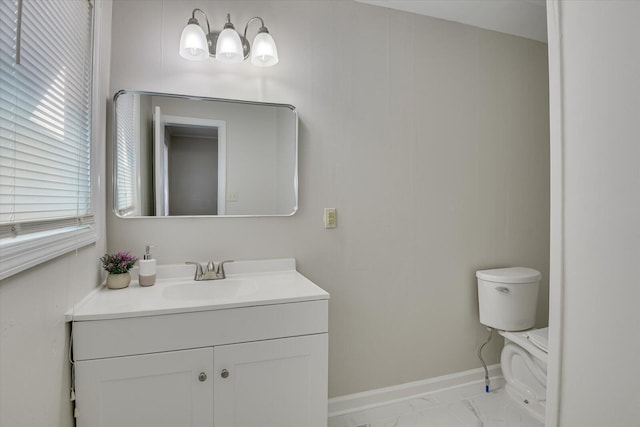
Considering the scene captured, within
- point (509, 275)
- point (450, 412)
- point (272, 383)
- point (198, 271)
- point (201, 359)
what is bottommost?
point (450, 412)

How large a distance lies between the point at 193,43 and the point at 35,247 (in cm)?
112

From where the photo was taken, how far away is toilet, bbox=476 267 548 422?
6.50 ft

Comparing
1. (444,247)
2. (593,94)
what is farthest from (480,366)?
(593,94)

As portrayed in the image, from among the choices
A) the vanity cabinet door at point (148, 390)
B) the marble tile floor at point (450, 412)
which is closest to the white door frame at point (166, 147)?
the vanity cabinet door at point (148, 390)

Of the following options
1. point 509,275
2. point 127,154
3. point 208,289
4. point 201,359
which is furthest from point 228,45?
point 509,275

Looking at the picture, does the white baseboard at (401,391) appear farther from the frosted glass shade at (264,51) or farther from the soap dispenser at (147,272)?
the frosted glass shade at (264,51)

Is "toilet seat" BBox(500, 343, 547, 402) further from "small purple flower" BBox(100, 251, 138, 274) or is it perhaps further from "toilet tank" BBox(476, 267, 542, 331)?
"small purple flower" BBox(100, 251, 138, 274)

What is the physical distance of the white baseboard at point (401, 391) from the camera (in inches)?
76.9

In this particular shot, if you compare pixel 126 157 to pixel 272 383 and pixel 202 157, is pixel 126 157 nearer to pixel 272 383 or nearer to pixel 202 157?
pixel 202 157

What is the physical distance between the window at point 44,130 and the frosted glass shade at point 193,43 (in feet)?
1.20

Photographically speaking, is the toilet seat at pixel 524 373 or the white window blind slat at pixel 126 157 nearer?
the white window blind slat at pixel 126 157

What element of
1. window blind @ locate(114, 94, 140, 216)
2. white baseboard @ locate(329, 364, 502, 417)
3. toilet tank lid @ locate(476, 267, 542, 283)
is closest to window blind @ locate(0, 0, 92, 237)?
window blind @ locate(114, 94, 140, 216)

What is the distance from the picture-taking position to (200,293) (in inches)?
62.7

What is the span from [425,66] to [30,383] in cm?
231
